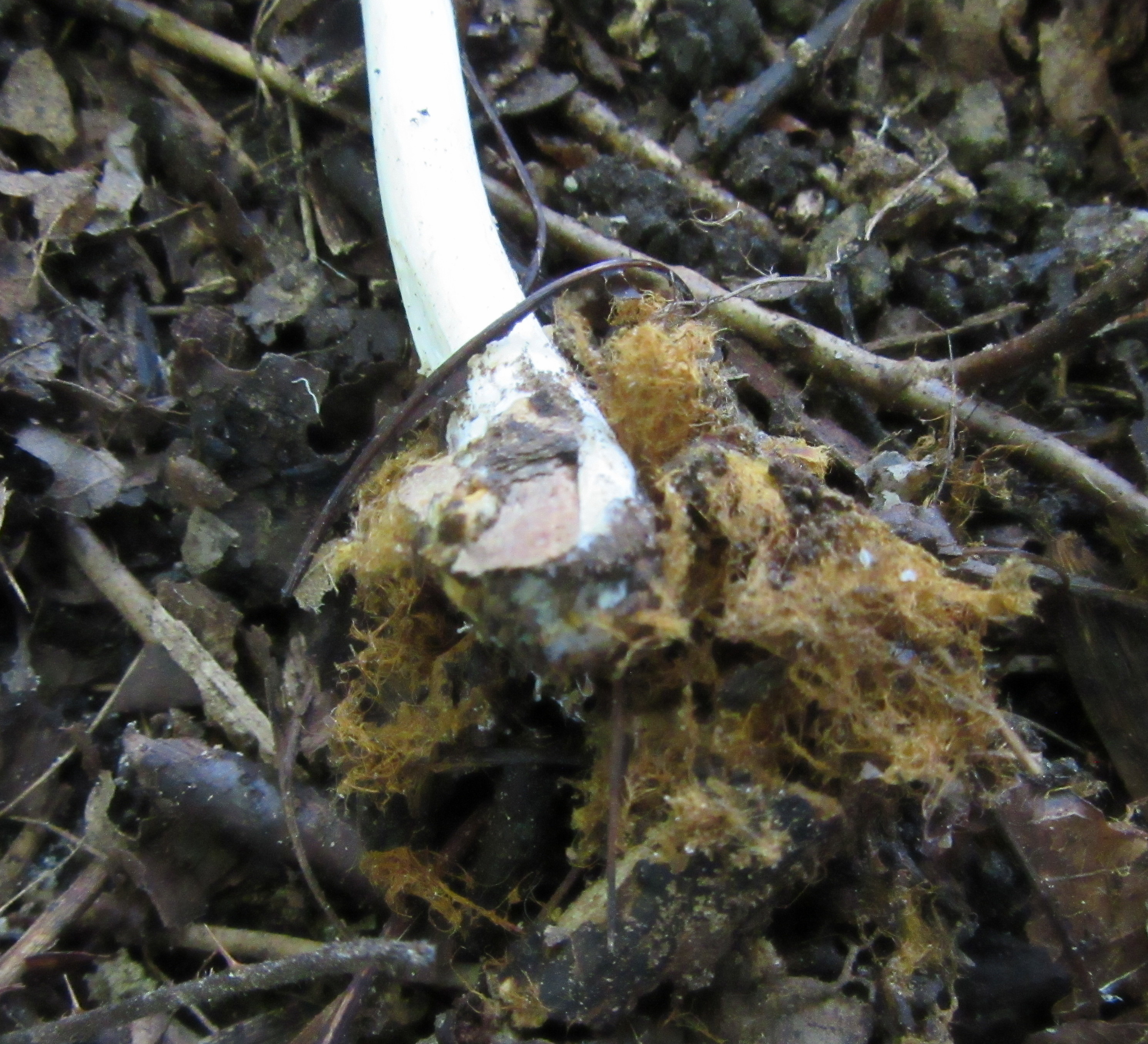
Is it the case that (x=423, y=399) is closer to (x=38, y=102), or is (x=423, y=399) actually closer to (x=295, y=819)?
(x=295, y=819)

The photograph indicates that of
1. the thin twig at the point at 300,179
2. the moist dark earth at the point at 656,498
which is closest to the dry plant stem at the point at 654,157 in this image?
the moist dark earth at the point at 656,498

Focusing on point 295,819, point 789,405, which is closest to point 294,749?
point 295,819

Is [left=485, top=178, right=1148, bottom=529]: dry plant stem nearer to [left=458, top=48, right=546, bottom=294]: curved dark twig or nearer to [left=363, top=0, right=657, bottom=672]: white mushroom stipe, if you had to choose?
[left=458, top=48, right=546, bottom=294]: curved dark twig

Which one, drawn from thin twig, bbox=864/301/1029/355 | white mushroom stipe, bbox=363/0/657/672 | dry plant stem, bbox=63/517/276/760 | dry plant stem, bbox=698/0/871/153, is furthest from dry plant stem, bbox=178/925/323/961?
dry plant stem, bbox=698/0/871/153

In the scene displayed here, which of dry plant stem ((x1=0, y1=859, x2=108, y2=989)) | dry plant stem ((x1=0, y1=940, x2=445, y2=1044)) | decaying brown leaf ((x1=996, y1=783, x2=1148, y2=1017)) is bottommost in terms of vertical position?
decaying brown leaf ((x1=996, y1=783, x2=1148, y2=1017))

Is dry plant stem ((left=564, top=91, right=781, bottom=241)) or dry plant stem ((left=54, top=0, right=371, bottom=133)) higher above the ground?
dry plant stem ((left=54, top=0, right=371, bottom=133))
